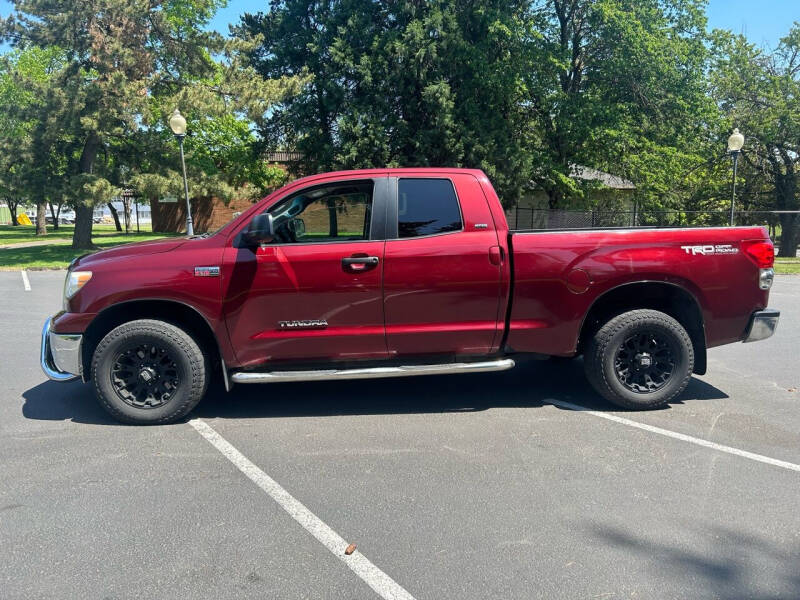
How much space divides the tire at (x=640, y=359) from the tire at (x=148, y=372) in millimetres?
3251

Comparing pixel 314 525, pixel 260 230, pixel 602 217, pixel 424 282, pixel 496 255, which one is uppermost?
pixel 602 217

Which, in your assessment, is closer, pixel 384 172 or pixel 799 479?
pixel 799 479

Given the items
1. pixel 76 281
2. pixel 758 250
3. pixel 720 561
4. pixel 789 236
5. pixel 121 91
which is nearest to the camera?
pixel 720 561

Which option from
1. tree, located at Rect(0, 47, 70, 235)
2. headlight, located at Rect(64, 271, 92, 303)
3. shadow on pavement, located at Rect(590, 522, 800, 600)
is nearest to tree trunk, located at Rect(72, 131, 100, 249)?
tree, located at Rect(0, 47, 70, 235)

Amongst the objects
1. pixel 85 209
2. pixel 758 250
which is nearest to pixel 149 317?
pixel 758 250

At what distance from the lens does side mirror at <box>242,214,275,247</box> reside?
4.30 m

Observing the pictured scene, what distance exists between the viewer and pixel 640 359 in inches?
192

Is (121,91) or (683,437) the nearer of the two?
(683,437)

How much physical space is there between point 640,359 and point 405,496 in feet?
8.40

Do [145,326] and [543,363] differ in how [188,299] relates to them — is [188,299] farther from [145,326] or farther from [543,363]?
[543,363]

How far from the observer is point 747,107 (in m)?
27.7

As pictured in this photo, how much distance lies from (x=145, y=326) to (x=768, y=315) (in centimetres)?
514

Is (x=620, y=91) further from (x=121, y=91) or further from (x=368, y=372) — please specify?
(x=368, y=372)

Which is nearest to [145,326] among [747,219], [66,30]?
[66,30]
